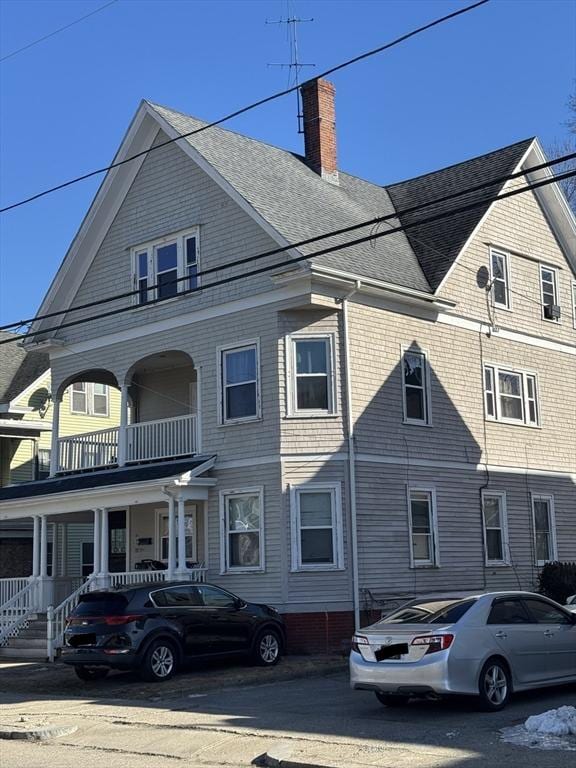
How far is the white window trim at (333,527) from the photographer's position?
814 inches

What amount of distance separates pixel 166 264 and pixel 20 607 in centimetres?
866

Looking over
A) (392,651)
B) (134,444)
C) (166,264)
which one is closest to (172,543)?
(134,444)

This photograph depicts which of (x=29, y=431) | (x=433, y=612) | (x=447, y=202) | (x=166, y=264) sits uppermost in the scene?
(x=447, y=202)

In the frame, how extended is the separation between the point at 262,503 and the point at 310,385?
2.63 m

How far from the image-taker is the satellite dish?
2506 cm

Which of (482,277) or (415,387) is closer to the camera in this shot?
(415,387)

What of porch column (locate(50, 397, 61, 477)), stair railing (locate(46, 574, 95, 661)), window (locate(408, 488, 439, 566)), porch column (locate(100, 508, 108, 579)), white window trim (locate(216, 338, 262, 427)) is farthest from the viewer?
porch column (locate(50, 397, 61, 477))

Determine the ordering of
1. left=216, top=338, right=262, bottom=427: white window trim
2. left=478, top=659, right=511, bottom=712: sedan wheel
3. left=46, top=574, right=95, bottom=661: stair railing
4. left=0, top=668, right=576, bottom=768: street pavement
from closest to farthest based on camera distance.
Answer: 1. left=0, top=668, right=576, bottom=768: street pavement
2. left=478, top=659, right=511, bottom=712: sedan wheel
3. left=46, top=574, right=95, bottom=661: stair railing
4. left=216, top=338, right=262, bottom=427: white window trim

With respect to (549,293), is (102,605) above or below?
below

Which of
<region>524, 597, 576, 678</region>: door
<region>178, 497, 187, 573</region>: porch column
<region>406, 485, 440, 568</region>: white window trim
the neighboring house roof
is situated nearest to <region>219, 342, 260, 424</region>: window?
<region>178, 497, 187, 573</region>: porch column

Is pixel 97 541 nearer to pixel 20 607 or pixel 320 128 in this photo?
pixel 20 607

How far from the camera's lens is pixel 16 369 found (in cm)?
3606

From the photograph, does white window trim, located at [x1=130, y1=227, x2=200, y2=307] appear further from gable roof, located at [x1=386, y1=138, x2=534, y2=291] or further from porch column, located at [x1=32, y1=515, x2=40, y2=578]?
porch column, located at [x1=32, y1=515, x2=40, y2=578]

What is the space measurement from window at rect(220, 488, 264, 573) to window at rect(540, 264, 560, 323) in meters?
10.3
